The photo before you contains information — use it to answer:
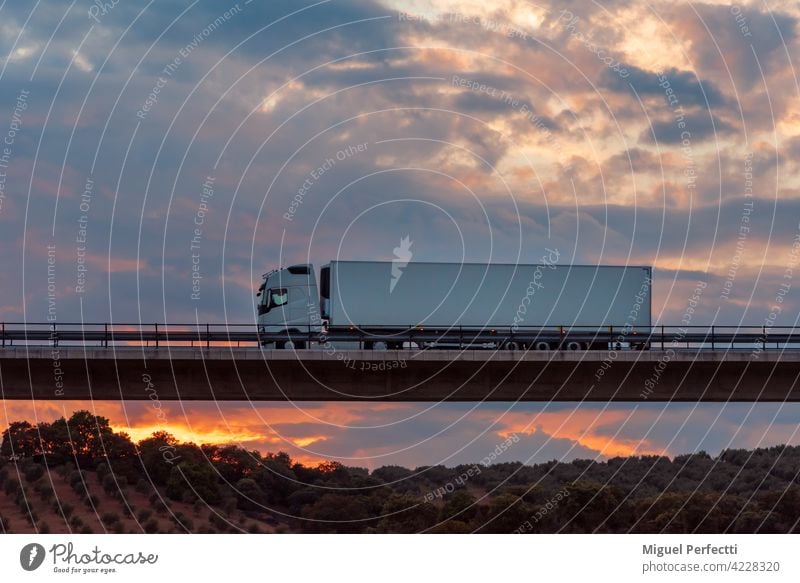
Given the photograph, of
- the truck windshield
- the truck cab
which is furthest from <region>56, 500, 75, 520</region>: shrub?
the truck windshield

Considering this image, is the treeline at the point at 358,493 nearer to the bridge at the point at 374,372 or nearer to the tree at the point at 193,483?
the tree at the point at 193,483

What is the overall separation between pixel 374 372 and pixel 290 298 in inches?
411

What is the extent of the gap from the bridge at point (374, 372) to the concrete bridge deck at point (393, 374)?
0.12 feet

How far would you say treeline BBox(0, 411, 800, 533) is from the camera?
49.3m

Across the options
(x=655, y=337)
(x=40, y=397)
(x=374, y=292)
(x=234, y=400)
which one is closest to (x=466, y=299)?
(x=374, y=292)

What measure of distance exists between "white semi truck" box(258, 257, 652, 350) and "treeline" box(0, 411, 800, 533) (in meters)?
8.18

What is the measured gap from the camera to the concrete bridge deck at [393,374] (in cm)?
3819

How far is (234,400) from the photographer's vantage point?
3841 cm

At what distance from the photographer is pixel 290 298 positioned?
48375mm

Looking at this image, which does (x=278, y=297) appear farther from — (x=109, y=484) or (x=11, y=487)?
(x=11, y=487)

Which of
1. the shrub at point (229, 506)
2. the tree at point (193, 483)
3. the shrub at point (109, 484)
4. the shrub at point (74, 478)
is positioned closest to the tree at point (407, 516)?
the shrub at point (229, 506)

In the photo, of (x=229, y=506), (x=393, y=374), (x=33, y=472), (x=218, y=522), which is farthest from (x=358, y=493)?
(x=393, y=374)

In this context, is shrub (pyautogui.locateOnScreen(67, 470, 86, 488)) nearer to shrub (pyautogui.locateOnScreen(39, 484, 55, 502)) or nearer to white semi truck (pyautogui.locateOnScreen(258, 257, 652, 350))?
shrub (pyautogui.locateOnScreen(39, 484, 55, 502))

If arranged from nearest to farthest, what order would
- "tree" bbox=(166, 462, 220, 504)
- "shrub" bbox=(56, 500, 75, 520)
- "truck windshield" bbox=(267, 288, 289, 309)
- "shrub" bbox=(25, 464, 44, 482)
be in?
1. "shrub" bbox=(56, 500, 75, 520)
2. "truck windshield" bbox=(267, 288, 289, 309)
3. "shrub" bbox=(25, 464, 44, 482)
4. "tree" bbox=(166, 462, 220, 504)
